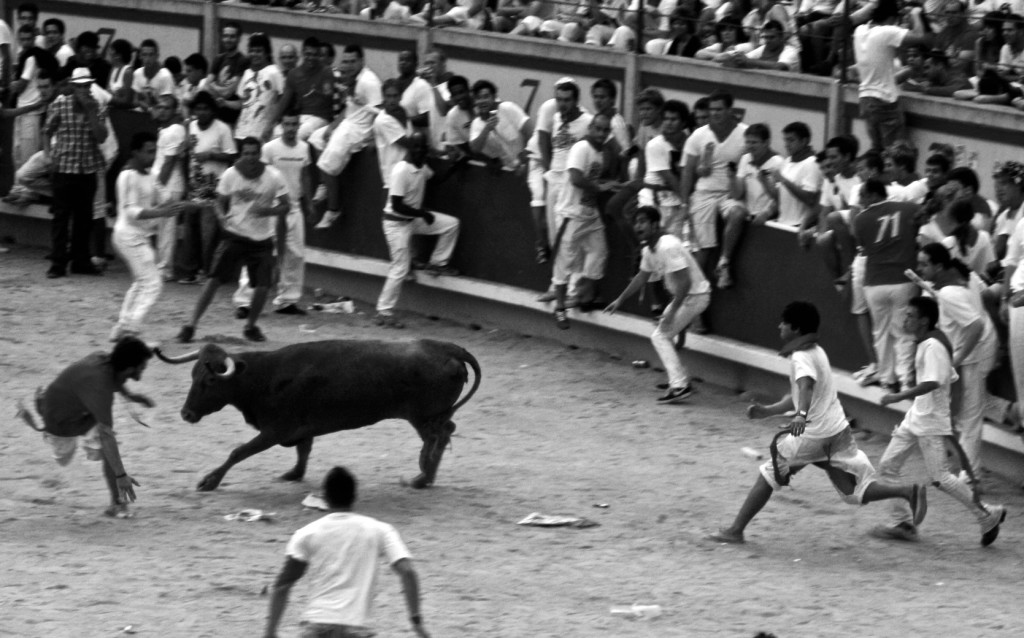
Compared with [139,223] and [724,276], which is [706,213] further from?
[139,223]

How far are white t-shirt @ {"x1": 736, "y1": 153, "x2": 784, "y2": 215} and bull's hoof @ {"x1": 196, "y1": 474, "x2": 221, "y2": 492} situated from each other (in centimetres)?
556

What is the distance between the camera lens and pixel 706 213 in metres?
15.7

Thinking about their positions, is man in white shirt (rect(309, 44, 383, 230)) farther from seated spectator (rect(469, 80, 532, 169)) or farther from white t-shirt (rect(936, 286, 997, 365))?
white t-shirt (rect(936, 286, 997, 365))

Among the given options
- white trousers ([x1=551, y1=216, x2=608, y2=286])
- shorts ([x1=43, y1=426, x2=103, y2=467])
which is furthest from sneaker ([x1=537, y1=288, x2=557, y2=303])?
shorts ([x1=43, y1=426, x2=103, y2=467])

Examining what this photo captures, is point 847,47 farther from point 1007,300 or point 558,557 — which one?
point 558,557

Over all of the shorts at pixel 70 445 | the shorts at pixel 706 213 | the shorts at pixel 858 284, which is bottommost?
the shorts at pixel 70 445

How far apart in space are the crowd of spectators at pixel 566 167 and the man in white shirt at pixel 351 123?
0.02 metres

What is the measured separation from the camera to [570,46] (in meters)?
19.1

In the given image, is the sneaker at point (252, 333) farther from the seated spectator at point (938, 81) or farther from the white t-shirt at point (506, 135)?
the seated spectator at point (938, 81)

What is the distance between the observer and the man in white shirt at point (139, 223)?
15.8 meters

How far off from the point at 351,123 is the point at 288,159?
104 cm

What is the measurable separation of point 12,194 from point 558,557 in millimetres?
11898

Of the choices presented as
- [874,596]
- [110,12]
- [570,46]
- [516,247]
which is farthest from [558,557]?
[110,12]

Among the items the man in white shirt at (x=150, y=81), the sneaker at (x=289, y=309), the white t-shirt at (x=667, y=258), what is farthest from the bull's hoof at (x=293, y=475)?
the man in white shirt at (x=150, y=81)
